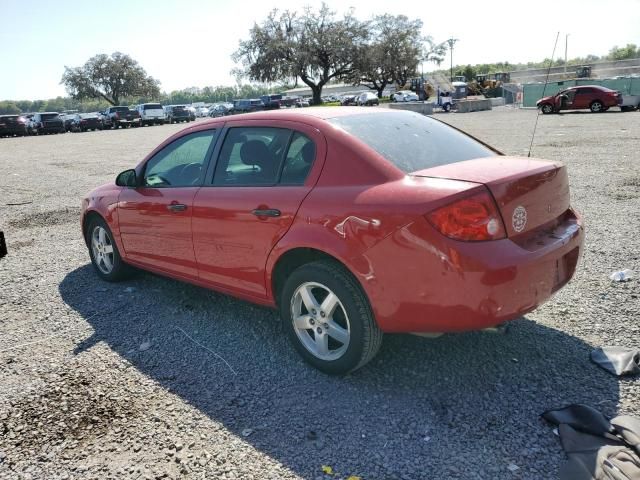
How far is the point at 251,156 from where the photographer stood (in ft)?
12.3

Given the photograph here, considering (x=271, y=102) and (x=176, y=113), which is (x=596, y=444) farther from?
(x=271, y=102)

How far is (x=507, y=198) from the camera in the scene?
2.83 m

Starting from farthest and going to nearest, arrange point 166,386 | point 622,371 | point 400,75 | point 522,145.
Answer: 1. point 400,75
2. point 522,145
3. point 166,386
4. point 622,371

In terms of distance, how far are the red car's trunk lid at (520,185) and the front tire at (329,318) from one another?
2.63ft

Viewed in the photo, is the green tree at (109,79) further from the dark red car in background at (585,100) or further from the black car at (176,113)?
the dark red car in background at (585,100)

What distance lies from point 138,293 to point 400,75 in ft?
270

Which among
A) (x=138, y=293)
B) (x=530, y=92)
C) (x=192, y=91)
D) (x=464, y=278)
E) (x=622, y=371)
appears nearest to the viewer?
(x=464, y=278)

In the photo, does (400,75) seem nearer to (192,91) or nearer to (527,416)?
(527,416)

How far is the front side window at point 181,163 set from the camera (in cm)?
414

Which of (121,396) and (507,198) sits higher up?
(507,198)

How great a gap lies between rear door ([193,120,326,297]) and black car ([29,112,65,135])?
4320 cm

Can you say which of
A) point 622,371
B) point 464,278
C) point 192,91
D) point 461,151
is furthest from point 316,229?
point 192,91

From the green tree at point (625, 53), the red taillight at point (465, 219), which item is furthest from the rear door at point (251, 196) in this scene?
the green tree at point (625, 53)

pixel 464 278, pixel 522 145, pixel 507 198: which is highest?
pixel 507 198
